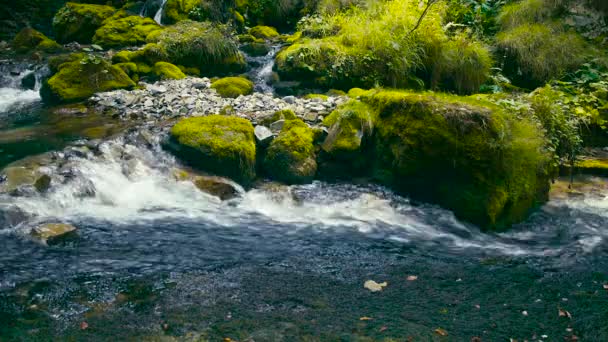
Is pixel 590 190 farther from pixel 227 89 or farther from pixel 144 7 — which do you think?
pixel 144 7

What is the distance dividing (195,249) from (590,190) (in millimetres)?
5236

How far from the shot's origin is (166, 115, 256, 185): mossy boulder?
6559mm

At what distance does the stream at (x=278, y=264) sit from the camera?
3783mm

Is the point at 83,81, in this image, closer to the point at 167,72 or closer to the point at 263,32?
the point at 167,72

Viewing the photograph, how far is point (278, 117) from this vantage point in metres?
7.46

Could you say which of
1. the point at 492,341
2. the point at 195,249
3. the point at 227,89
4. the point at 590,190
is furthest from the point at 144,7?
the point at 492,341

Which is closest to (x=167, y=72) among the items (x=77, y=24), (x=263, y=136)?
(x=263, y=136)

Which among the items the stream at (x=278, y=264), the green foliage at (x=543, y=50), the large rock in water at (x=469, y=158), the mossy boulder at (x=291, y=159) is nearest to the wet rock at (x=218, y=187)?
the stream at (x=278, y=264)

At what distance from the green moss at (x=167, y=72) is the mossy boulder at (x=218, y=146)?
11.7 feet

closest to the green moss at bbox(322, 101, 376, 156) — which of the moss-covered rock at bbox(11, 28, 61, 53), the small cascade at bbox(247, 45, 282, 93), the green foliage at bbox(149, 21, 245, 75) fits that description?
the small cascade at bbox(247, 45, 282, 93)

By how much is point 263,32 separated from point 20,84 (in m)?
6.08

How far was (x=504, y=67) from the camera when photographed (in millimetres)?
9586

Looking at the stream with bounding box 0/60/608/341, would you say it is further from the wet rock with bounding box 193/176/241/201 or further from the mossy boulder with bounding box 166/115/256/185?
the mossy boulder with bounding box 166/115/256/185

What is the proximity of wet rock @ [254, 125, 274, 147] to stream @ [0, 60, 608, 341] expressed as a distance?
685mm
